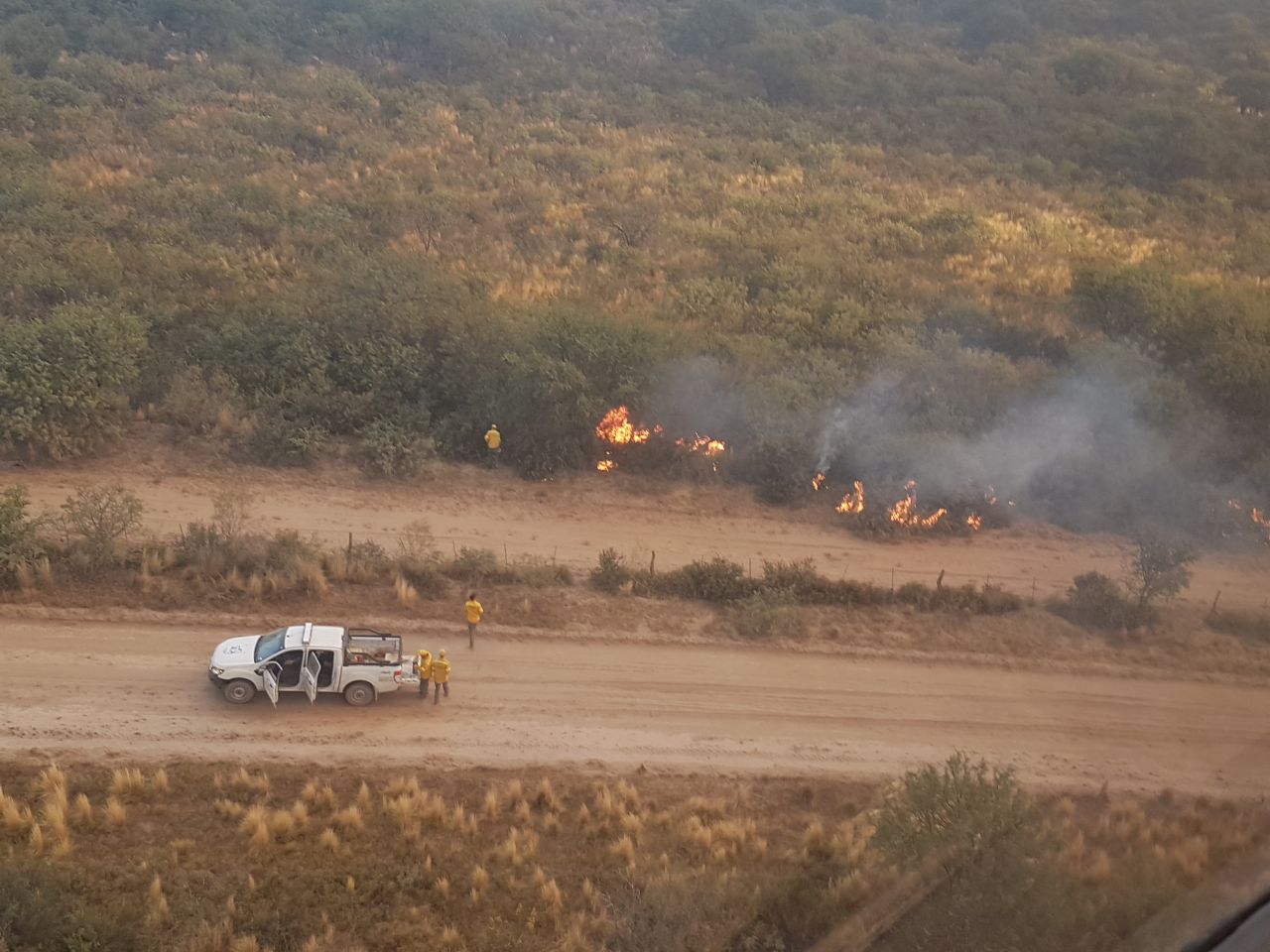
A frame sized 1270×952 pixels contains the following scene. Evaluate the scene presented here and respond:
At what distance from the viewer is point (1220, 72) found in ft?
114

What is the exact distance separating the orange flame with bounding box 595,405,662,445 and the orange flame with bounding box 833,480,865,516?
179 inches

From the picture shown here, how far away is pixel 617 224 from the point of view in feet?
111

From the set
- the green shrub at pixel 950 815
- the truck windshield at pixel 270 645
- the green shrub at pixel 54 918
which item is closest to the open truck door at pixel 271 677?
the truck windshield at pixel 270 645

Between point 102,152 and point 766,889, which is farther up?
point 102,152

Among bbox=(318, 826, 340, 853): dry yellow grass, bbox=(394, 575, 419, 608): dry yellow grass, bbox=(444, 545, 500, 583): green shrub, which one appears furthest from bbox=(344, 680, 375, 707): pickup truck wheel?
bbox=(444, 545, 500, 583): green shrub

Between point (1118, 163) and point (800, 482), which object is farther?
point (1118, 163)

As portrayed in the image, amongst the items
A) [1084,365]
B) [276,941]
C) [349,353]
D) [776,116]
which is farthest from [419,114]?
[276,941]

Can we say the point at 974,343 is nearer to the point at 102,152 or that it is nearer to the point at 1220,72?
the point at 1220,72

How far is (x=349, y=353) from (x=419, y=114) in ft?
70.1

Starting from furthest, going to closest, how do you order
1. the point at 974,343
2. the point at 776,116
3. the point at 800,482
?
the point at 776,116, the point at 974,343, the point at 800,482

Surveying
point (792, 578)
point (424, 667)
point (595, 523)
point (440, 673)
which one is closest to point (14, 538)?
point (424, 667)

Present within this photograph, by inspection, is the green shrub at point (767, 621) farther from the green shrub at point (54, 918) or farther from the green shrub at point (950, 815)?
the green shrub at point (54, 918)

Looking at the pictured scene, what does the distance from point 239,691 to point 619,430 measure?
10.9 metres

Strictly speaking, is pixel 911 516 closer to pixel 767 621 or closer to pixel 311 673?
pixel 767 621
